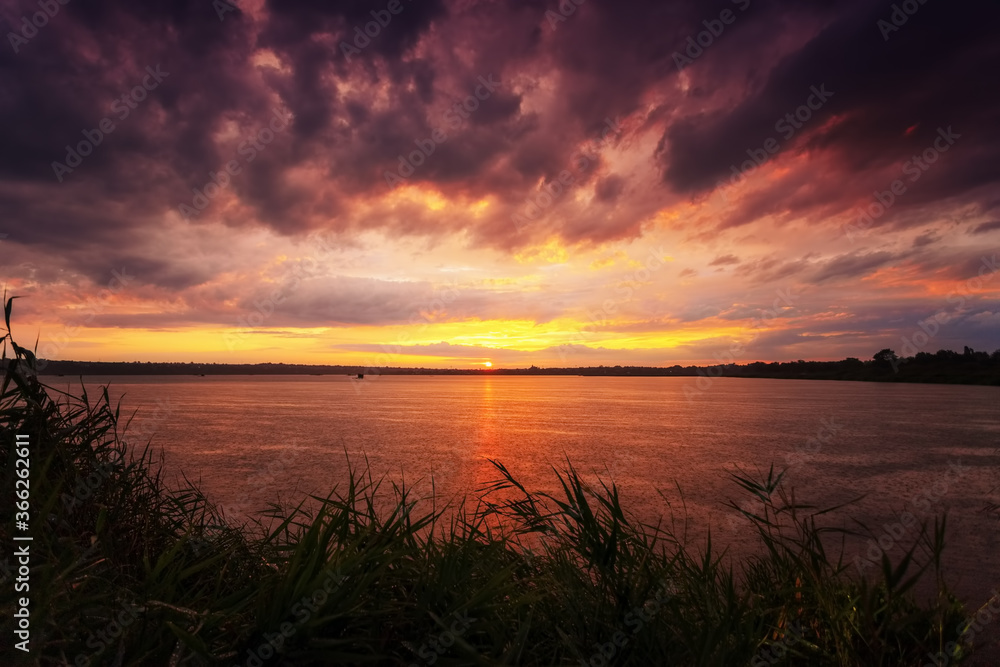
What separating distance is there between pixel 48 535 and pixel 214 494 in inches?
511

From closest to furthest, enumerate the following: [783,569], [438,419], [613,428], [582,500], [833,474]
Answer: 1. [582,500]
2. [783,569]
3. [833,474]
4. [613,428]
5. [438,419]

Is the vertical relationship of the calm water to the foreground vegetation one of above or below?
below

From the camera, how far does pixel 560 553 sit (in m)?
5.38

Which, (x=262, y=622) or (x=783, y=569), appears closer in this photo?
(x=262, y=622)

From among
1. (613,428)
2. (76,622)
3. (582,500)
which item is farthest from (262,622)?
(613,428)

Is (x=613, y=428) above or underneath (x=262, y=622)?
underneath

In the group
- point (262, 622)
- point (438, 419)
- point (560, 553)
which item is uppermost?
point (262, 622)

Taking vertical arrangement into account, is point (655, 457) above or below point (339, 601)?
below

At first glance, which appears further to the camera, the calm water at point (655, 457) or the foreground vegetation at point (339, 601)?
the calm water at point (655, 457)

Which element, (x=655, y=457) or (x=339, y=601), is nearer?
(x=339, y=601)

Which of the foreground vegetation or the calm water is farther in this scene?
the calm water

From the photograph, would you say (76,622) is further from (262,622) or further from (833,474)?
(833,474)

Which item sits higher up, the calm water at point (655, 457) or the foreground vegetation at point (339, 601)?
the foreground vegetation at point (339, 601)

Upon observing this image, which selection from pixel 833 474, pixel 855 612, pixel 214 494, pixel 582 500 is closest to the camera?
pixel 582 500
